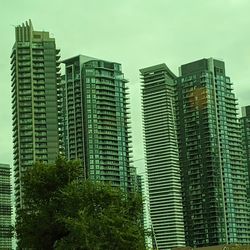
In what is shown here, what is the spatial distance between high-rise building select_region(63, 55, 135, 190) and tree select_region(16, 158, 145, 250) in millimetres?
74164

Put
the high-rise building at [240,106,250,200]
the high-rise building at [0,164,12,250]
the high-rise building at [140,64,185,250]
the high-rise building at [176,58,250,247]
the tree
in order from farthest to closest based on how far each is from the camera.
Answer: the high-rise building at [240,106,250,200], the high-rise building at [140,64,185,250], the high-rise building at [176,58,250,247], the high-rise building at [0,164,12,250], the tree

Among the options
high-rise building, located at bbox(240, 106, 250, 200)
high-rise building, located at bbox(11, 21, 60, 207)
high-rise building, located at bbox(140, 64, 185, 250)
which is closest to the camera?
high-rise building, located at bbox(11, 21, 60, 207)

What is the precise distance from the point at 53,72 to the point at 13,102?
28.2 feet

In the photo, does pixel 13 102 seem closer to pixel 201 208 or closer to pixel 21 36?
pixel 21 36

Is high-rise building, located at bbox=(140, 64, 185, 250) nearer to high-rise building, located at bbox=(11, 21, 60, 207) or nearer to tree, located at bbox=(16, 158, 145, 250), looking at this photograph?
high-rise building, located at bbox=(11, 21, 60, 207)

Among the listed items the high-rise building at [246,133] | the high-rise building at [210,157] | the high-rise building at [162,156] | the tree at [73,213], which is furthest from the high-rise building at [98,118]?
the tree at [73,213]

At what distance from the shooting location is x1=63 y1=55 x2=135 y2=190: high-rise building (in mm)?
112750

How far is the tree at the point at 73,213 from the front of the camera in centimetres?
3134

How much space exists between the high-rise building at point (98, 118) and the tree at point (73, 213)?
243ft

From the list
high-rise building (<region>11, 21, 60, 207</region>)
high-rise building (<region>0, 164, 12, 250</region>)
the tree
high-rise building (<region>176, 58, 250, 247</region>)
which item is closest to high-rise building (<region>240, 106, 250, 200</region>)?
high-rise building (<region>176, 58, 250, 247</region>)

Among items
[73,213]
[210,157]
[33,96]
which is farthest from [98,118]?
[73,213]

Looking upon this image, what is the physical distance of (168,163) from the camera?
13562 centimetres

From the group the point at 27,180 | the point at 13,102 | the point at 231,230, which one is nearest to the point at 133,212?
the point at 27,180

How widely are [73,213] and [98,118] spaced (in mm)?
84137
